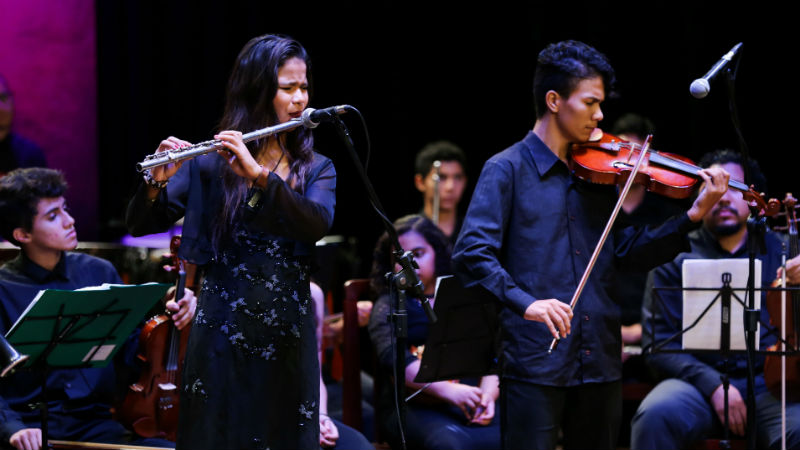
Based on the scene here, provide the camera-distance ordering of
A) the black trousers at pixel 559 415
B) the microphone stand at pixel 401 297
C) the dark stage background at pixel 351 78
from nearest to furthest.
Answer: the microphone stand at pixel 401 297 → the black trousers at pixel 559 415 → the dark stage background at pixel 351 78

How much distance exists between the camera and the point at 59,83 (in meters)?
6.49

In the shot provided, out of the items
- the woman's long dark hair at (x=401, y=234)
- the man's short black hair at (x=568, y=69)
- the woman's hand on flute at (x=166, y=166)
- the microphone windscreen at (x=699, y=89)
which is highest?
the man's short black hair at (x=568, y=69)

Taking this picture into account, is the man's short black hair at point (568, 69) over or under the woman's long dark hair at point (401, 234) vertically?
over

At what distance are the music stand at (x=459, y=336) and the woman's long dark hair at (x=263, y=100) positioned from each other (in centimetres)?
76

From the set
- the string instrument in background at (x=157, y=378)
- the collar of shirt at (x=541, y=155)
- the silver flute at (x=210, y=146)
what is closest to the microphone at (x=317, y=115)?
the silver flute at (x=210, y=146)

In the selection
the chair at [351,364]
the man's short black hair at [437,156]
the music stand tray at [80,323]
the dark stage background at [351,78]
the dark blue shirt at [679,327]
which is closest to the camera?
the music stand tray at [80,323]

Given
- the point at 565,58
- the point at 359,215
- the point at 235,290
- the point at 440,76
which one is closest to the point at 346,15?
the point at 440,76

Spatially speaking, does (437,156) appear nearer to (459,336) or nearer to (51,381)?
(459,336)

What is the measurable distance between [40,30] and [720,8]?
14.7 feet

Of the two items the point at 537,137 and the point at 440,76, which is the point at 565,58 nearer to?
the point at 537,137

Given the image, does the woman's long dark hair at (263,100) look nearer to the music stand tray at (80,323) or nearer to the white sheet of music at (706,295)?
the music stand tray at (80,323)

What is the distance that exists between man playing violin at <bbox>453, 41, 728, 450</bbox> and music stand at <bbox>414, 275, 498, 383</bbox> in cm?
29

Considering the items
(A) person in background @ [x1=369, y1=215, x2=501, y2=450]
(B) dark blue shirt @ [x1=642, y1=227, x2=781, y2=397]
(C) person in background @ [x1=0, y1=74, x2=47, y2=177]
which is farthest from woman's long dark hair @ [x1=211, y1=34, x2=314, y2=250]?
(C) person in background @ [x1=0, y1=74, x2=47, y2=177]

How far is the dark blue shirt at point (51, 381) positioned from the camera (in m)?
3.27
